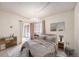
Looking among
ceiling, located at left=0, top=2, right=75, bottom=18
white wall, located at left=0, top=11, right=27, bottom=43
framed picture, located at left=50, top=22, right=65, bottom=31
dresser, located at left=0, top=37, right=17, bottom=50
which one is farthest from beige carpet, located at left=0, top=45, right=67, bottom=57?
ceiling, located at left=0, top=2, right=75, bottom=18

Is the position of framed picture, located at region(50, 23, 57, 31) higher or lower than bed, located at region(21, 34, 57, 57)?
higher

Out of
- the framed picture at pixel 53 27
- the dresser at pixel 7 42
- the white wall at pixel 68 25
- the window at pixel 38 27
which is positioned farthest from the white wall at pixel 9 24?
the white wall at pixel 68 25

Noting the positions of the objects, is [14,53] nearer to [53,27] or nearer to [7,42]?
[7,42]

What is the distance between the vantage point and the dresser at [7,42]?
1.50 meters

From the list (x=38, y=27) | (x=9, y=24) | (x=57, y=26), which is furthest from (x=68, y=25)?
(x=9, y=24)

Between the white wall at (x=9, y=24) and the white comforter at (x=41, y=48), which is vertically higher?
the white wall at (x=9, y=24)

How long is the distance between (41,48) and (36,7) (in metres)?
0.79

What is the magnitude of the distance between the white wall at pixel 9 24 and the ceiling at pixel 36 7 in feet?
0.33

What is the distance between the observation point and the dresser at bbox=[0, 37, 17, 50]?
59.2 inches

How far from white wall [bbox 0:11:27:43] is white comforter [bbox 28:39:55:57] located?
31 centimetres

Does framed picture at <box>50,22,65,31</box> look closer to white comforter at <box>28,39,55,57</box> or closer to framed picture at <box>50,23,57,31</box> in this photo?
framed picture at <box>50,23,57,31</box>

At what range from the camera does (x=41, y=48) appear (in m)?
1.50

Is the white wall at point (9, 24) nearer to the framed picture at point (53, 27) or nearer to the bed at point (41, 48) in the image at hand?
the bed at point (41, 48)

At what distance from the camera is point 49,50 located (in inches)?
57.7
